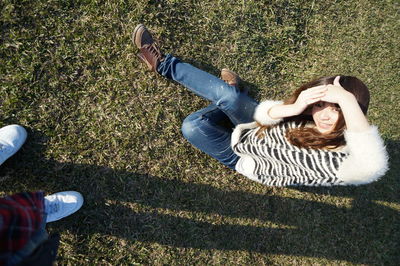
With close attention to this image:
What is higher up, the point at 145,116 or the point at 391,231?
the point at 145,116

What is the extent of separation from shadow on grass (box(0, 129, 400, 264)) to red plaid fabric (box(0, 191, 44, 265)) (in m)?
1.20

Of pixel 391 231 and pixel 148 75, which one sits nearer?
pixel 148 75

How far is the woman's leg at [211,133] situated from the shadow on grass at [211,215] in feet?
1.82

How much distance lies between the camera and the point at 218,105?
2625mm

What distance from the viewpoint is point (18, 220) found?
58.2 inches

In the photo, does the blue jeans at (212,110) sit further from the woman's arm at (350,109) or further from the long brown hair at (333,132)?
the woman's arm at (350,109)

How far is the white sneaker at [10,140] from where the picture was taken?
2.59 m

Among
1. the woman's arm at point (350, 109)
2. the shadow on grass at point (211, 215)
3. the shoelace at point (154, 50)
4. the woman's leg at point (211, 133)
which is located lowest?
the shadow on grass at point (211, 215)

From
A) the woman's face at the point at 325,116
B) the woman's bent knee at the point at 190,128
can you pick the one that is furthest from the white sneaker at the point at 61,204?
the woman's face at the point at 325,116

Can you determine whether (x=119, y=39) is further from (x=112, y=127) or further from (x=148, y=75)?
(x=112, y=127)

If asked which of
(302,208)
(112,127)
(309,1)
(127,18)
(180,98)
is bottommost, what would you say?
(302,208)

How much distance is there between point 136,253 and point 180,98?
5.60ft

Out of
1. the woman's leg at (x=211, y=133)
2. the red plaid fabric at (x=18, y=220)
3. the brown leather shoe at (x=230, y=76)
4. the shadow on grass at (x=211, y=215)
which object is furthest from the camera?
the brown leather shoe at (x=230, y=76)

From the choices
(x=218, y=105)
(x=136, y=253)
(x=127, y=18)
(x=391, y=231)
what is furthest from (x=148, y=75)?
(x=391, y=231)
